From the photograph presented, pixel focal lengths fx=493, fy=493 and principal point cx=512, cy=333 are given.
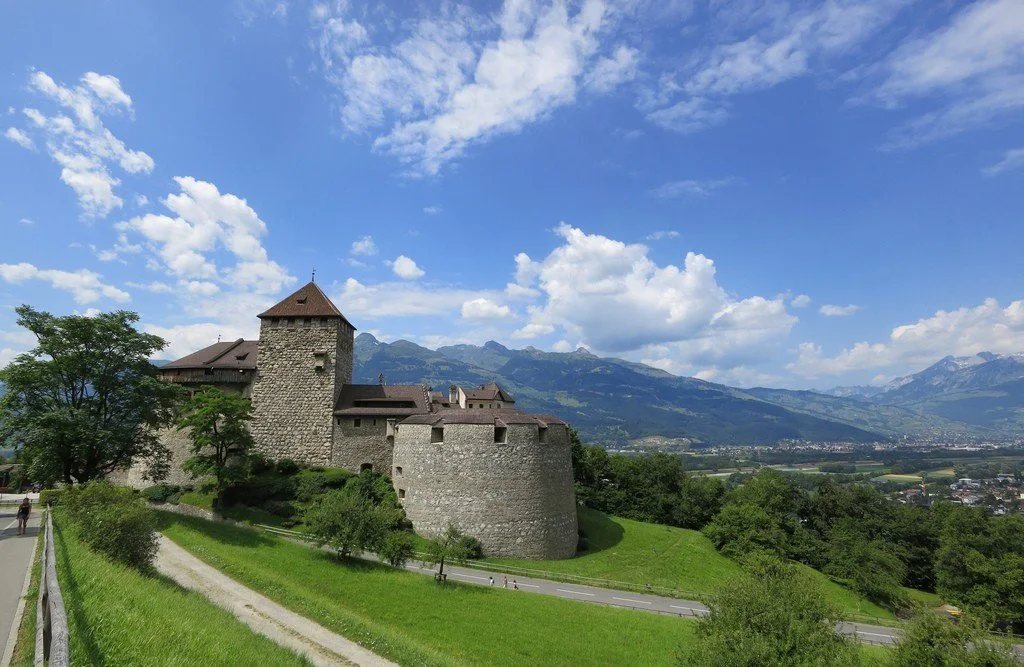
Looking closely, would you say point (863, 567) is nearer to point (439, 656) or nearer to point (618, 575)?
point (618, 575)

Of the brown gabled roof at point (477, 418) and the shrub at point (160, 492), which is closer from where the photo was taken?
the brown gabled roof at point (477, 418)

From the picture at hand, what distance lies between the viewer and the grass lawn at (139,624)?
896 cm

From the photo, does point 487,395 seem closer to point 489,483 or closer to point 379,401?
point 379,401

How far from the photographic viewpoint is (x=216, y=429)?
3603 cm

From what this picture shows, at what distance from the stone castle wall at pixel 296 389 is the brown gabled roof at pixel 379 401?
4.55ft

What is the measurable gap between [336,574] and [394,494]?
12.7m

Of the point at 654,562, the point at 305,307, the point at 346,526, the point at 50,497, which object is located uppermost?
the point at 305,307

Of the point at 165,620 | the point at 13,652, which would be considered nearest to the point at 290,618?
the point at 165,620

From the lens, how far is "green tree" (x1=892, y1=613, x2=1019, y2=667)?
58.1 ft

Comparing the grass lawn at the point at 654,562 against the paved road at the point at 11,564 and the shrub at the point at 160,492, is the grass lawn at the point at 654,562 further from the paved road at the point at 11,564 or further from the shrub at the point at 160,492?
the shrub at the point at 160,492

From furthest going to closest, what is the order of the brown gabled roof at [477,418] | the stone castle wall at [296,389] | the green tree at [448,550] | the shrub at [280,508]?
the stone castle wall at [296,389] → the brown gabled roof at [477,418] → the shrub at [280,508] → the green tree at [448,550]

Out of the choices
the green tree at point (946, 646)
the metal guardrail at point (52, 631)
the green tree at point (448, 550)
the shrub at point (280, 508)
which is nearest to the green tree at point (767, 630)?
the green tree at point (946, 646)

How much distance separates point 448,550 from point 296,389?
70.6ft

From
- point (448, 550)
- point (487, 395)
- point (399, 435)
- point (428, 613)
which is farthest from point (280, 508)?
point (487, 395)
